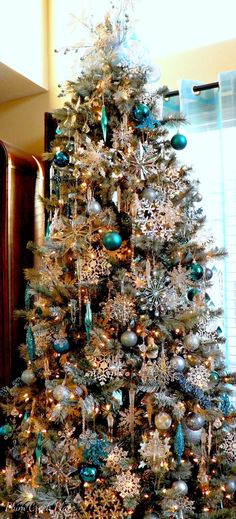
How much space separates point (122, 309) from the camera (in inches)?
57.8

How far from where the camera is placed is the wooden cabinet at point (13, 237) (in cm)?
204

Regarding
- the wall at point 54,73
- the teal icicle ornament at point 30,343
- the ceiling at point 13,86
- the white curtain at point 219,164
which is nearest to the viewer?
the teal icicle ornament at point 30,343

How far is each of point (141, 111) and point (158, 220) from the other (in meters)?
Result: 0.38

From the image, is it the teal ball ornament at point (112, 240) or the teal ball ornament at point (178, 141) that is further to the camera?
the teal ball ornament at point (178, 141)

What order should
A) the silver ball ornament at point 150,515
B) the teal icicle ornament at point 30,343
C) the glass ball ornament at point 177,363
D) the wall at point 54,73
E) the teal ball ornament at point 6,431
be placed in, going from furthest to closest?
the wall at point 54,73
the teal ball ornament at point 6,431
the teal icicle ornament at point 30,343
the glass ball ornament at point 177,363
the silver ball ornament at point 150,515

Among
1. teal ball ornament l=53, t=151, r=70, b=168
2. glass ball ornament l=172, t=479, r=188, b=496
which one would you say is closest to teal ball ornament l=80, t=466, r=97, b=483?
glass ball ornament l=172, t=479, r=188, b=496

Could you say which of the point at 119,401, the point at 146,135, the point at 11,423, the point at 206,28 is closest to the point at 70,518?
the point at 119,401

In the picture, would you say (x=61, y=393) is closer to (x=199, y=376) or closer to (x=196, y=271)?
(x=199, y=376)

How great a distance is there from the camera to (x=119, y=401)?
1447 mm

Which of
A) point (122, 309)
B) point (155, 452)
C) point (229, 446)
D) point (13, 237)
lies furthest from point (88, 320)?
point (13, 237)

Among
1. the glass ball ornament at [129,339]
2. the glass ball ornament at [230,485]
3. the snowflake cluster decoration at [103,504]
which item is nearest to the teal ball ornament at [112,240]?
the glass ball ornament at [129,339]

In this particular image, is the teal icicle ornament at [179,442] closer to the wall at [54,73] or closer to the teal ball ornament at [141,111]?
the teal ball ornament at [141,111]

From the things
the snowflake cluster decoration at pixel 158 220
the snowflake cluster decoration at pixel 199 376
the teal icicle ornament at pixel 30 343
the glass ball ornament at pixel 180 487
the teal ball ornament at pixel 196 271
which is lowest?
the glass ball ornament at pixel 180 487

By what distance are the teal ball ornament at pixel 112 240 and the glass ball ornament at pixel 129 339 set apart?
0.92 feet
